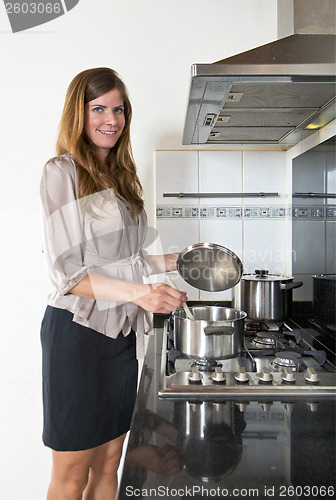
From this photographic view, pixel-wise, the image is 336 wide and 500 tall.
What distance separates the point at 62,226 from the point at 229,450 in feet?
2.20

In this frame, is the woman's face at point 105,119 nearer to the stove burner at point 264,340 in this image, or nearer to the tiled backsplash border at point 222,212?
the tiled backsplash border at point 222,212

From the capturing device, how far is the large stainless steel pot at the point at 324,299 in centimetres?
130

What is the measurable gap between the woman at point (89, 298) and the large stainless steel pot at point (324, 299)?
20.1 inches

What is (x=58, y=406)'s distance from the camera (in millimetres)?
1131

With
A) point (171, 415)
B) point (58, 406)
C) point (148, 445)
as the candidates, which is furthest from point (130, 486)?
point (58, 406)

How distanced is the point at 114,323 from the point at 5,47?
4.21 feet

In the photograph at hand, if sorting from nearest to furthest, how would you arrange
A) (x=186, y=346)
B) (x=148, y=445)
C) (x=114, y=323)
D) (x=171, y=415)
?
(x=148, y=445) → (x=171, y=415) → (x=186, y=346) → (x=114, y=323)

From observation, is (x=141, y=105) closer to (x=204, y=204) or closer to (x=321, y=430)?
(x=204, y=204)

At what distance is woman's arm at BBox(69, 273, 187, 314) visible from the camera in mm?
1043

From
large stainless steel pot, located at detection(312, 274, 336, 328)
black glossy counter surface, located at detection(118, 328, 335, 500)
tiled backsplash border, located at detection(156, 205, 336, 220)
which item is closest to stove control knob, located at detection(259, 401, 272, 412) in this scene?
black glossy counter surface, located at detection(118, 328, 335, 500)

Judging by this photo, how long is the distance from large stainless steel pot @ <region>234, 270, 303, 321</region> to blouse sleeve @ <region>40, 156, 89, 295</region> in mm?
594

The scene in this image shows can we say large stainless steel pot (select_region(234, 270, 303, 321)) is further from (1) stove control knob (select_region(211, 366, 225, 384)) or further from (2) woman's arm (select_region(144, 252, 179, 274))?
(1) stove control knob (select_region(211, 366, 225, 384))

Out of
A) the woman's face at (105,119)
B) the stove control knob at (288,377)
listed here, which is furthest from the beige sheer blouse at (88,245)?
the stove control knob at (288,377)

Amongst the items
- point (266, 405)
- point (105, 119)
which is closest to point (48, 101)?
point (105, 119)
